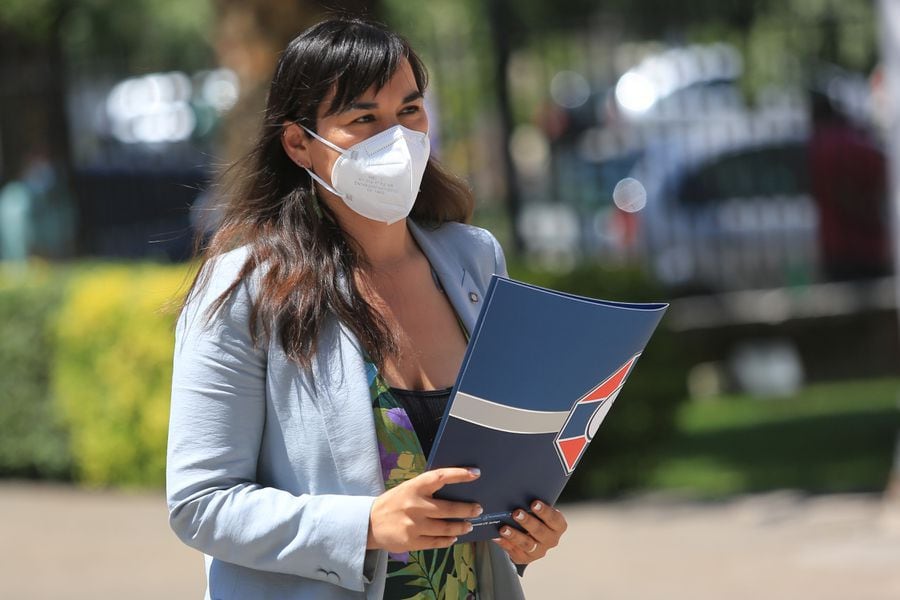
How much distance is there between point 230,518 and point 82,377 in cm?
665

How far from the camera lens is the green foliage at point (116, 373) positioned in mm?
8141

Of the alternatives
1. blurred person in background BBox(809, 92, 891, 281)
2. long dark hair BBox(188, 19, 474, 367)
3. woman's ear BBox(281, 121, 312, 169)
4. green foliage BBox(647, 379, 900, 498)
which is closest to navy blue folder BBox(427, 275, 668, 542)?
long dark hair BBox(188, 19, 474, 367)

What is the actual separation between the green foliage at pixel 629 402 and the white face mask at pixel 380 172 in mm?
5291

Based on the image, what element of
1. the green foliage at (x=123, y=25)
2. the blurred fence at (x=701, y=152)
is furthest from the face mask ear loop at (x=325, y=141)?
the green foliage at (x=123, y=25)

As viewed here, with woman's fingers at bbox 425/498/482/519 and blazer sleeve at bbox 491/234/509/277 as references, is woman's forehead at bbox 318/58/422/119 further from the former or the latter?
woman's fingers at bbox 425/498/482/519

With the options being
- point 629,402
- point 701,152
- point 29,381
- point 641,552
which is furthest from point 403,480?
point 701,152

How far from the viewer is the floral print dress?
2217 millimetres

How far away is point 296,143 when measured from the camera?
2410 millimetres

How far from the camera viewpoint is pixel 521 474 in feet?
7.15

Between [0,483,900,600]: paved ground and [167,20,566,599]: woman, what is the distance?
3.89 metres

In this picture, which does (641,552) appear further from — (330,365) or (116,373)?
(330,365)

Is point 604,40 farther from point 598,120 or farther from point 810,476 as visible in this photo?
point 810,476

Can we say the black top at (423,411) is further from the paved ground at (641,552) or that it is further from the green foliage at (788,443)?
the green foliage at (788,443)

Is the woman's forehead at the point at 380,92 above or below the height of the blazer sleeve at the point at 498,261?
above
